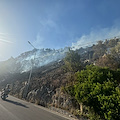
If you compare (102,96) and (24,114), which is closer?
(102,96)

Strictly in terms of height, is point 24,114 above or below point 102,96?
below

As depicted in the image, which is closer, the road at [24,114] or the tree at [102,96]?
the tree at [102,96]

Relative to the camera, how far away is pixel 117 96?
20.1ft

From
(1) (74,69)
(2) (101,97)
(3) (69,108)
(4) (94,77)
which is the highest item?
(1) (74,69)

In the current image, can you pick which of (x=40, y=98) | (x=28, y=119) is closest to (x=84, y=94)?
(x=28, y=119)

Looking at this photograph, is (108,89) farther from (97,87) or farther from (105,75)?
(105,75)

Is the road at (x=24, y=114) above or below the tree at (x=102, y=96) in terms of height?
below

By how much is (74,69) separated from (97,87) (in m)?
10.5

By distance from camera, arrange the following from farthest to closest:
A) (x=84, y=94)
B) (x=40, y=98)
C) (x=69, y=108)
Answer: (x=40, y=98) → (x=69, y=108) → (x=84, y=94)

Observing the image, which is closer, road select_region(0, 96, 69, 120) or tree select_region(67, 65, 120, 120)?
tree select_region(67, 65, 120, 120)

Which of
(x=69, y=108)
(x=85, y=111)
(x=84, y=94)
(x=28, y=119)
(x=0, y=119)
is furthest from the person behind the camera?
(x=69, y=108)

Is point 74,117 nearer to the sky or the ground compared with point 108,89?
nearer to the ground

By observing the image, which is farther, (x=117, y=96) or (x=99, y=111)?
(x=99, y=111)

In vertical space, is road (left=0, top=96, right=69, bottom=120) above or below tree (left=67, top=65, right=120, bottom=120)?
below
